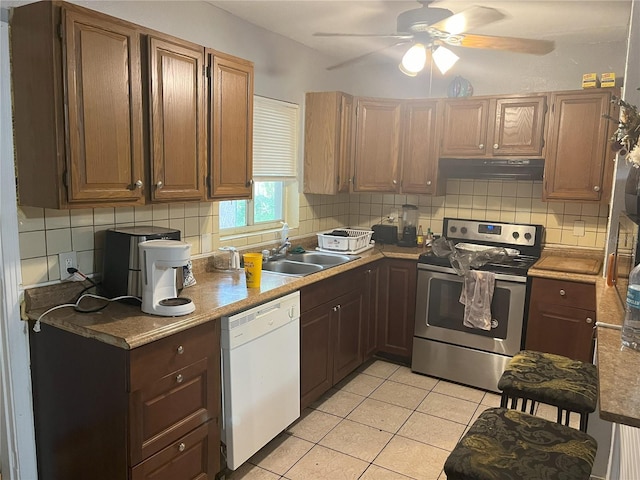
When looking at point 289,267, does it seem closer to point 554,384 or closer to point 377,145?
point 377,145

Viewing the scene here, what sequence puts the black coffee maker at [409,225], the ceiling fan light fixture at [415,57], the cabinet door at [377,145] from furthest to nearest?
1. the black coffee maker at [409,225]
2. the cabinet door at [377,145]
3. the ceiling fan light fixture at [415,57]

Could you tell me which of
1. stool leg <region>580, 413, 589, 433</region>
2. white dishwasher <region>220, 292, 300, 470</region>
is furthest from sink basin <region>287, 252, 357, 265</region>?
stool leg <region>580, 413, 589, 433</region>

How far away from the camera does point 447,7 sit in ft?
8.83

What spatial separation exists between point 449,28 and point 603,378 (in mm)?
1740

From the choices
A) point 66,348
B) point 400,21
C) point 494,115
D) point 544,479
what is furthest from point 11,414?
point 494,115

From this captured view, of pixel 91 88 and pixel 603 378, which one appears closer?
pixel 603 378

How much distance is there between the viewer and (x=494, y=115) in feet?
11.6

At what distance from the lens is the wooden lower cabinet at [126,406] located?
1.88m

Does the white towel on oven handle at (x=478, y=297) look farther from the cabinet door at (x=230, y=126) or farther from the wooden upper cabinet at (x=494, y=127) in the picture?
the cabinet door at (x=230, y=126)

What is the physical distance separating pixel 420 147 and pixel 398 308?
1278 millimetres

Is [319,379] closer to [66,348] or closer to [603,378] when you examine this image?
[66,348]

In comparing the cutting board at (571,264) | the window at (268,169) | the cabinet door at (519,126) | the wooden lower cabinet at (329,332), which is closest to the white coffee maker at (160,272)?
the wooden lower cabinet at (329,332)

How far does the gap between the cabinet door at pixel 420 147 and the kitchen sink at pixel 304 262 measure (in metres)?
0.87

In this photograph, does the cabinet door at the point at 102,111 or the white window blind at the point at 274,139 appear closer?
the cabinet door at the point at 102,111
